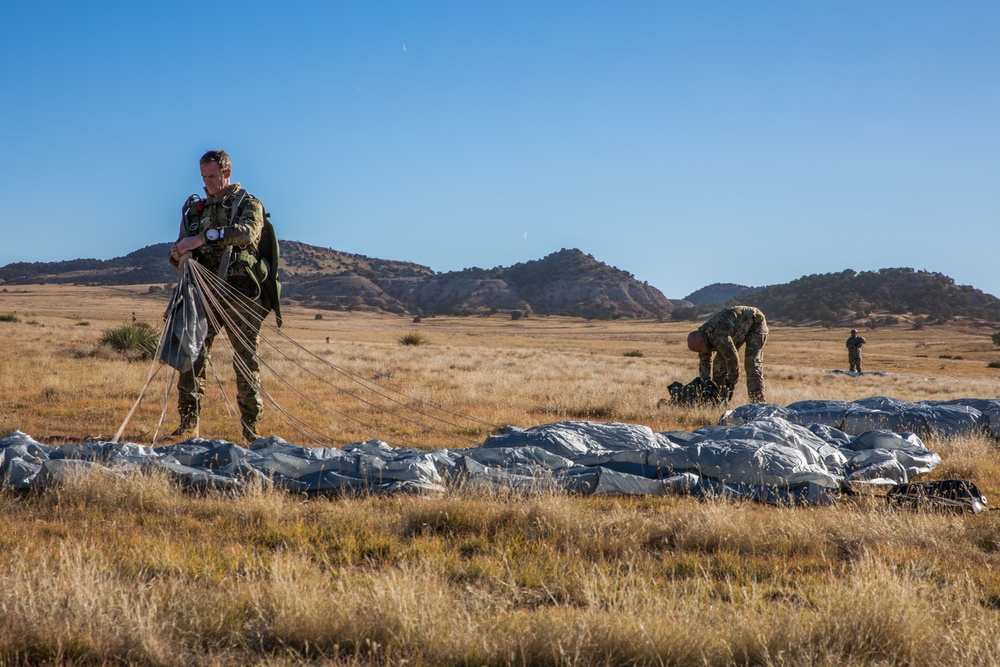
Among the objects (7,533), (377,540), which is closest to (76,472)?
(7,533)

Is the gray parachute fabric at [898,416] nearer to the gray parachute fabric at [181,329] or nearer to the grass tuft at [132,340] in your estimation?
the gray parachute fabric at [181,329]

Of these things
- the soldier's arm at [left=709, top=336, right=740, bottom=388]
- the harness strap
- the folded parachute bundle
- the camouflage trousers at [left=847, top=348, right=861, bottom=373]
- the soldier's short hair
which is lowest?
the camouflage trousers at [left=847, top=348, right=861, bottom=373]

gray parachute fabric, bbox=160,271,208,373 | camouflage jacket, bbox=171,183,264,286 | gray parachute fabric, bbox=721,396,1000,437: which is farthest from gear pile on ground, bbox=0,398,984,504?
camouflage jacket, bbox=171,183,264,286

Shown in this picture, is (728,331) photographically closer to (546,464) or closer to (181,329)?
(546,464)

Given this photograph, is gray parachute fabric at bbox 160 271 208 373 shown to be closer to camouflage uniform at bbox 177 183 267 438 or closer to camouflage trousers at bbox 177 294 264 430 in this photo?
camouflage uniform at bbox 177 183 267 438

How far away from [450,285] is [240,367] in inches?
5135

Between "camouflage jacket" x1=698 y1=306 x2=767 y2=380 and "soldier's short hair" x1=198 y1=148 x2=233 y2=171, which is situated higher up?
"soldier's short hair" x1=198 y1=148 x2=233 y2=171

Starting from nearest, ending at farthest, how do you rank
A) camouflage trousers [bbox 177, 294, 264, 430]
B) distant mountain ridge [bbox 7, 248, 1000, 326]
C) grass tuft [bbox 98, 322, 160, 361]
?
camouflage trousers [bbox 177, 294, 264, 430] < grass tuft [bbox 98, 322, 160, 361] < distant mountain ridge [bbox 7, 248, 1000, 326]

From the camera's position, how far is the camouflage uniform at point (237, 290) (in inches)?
269

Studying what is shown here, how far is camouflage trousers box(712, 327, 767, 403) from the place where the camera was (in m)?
11.2

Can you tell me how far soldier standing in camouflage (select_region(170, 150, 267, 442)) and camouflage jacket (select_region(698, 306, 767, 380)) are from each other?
6913 mm

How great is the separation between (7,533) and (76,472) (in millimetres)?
763

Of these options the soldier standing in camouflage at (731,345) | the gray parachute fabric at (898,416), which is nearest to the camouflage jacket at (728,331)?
the soldier standing in camouflage at (731,345)

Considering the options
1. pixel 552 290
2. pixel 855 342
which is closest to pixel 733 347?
pixel 855 342
